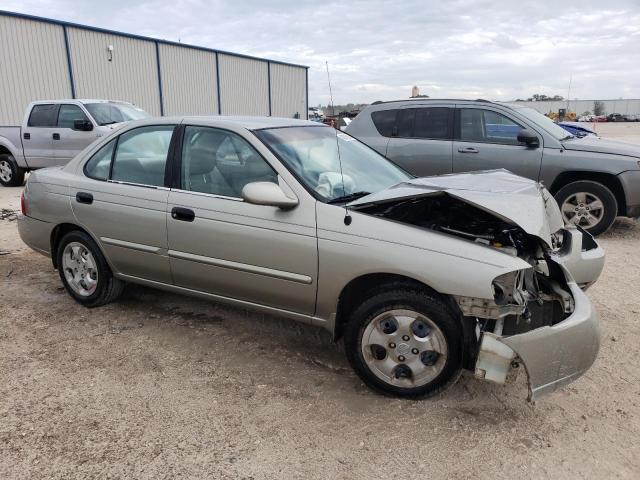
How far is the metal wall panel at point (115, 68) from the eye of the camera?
1822 cm

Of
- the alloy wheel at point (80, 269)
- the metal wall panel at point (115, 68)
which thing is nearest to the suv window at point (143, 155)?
the alloy wheel at point (80, 269)

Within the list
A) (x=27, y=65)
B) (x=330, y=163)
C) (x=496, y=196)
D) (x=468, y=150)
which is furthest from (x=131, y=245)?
(x=27, y=65)

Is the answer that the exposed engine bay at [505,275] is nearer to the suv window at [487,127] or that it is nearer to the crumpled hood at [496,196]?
the crumpled hood at [496,196]

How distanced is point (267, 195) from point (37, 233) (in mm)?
2606

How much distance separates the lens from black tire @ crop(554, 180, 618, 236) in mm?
6559

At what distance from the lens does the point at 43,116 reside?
1127 centimetres

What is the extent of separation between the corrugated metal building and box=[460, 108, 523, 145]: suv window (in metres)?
15.0

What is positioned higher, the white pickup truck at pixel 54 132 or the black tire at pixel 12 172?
the white pickup truck at pixel 54 132

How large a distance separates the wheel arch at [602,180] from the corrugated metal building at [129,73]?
16306 millimetres

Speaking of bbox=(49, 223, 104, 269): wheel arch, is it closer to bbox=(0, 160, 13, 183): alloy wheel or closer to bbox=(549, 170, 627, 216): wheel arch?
bbox=(549, 170, 627, 216): wheel arch

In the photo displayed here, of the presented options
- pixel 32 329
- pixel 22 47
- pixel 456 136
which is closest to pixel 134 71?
pixel 22 47

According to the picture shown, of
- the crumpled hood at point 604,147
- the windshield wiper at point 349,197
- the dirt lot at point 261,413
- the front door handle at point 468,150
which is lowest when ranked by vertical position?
the dirt lot at point 261,413

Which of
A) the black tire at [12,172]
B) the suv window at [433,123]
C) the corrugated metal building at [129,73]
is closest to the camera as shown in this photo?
the suv window at [433,123]

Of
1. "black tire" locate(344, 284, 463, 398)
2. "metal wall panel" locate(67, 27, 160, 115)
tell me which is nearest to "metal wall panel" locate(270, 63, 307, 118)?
"metal wall panel" locate(67, 27, 160, 115)
